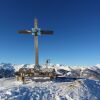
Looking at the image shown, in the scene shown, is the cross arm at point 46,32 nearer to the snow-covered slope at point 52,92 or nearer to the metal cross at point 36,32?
the metal cross at point 36,32

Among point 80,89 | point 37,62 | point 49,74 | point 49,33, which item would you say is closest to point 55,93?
point 80,89

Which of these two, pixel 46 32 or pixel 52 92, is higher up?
pixel 46 32

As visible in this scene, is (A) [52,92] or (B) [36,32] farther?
(B) [36,32]

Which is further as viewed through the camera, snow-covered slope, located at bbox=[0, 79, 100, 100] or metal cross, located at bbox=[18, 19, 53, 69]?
metal cross, located at bbox=[18, 19, 53, 69]

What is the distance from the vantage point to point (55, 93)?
26594 mm

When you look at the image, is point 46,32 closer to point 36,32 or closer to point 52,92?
point 36,32

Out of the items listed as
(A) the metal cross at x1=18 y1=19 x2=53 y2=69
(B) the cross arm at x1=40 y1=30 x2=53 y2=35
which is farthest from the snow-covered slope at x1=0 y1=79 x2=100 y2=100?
(B) the cross arm at x1=40 y1=30 x2=53 y2=35

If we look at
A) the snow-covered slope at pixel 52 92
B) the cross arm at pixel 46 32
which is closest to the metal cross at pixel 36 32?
the cross arm at pixel 46 32

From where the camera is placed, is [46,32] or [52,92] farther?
[46,32]

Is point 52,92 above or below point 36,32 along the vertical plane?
below

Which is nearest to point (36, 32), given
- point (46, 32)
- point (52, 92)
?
point (46, 32)

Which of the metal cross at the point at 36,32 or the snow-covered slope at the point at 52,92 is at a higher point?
the metal cross at the point at 36,32

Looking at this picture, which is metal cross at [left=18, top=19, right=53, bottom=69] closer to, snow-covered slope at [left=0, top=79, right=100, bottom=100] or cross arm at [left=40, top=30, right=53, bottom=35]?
cross arm at [left=40, top=30, right=53, bottom=35]

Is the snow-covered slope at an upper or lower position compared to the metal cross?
lower
